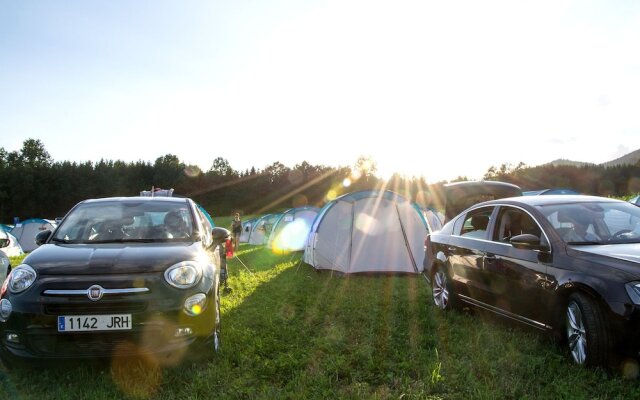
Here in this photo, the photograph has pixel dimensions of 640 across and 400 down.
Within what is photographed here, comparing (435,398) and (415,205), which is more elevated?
(415,205)

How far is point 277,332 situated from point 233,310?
68.9 inches

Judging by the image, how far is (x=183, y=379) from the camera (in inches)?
171

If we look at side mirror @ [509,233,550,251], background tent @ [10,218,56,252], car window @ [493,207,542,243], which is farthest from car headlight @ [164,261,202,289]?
background tent @ [10,218,56,252]

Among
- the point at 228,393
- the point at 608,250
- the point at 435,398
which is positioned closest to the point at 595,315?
the point at 608,250

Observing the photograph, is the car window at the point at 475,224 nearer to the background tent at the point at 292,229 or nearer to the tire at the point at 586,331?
the tire at the point at 586,331

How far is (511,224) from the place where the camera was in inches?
229

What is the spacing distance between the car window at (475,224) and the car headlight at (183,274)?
3653 millimetres

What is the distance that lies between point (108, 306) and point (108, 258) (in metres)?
0.54

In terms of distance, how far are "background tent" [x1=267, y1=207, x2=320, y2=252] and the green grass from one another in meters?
13.5

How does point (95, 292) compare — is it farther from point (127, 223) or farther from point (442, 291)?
point (442, 291)

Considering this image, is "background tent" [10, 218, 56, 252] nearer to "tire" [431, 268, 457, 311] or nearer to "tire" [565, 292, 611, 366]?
A: "tire" [431, 268, 457, 311]

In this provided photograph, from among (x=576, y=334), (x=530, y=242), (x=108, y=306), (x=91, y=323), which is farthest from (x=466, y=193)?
(x=91, y=323)

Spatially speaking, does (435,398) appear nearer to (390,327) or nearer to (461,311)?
(390,327)

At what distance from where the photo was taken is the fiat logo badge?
13.2ft
